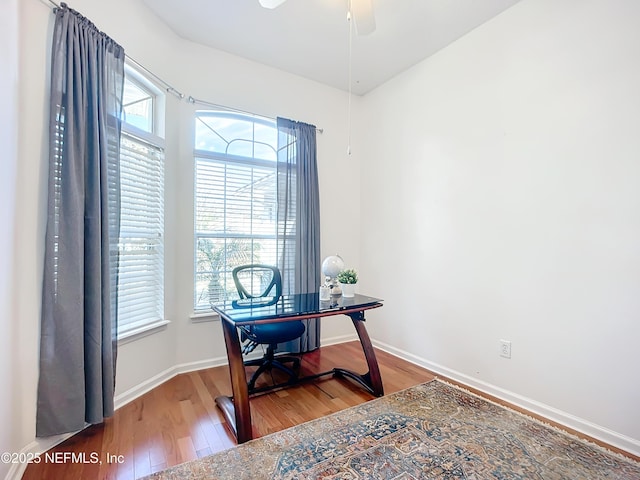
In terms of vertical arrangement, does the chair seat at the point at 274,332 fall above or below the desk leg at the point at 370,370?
above

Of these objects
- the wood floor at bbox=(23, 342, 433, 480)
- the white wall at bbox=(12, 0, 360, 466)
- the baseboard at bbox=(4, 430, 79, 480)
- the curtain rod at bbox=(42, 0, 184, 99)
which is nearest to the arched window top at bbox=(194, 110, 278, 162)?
the white wall at bbox=(12, 0, 360, 466)

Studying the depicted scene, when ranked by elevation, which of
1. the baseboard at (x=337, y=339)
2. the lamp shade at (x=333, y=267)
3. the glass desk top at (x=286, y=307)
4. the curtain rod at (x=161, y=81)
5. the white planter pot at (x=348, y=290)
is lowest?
the baseboard at (x=337, y=339)

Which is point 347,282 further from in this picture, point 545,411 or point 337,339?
point 545,411

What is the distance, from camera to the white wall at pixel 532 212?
1841 millimetres

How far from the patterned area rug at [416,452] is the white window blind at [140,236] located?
1.25 m

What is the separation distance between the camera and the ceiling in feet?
7.80

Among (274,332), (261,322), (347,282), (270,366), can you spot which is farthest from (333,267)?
(270,366)

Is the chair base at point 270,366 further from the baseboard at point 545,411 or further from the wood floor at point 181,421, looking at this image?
the baseboard at point 545,411

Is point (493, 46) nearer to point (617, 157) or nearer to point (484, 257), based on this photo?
point (617, 157)

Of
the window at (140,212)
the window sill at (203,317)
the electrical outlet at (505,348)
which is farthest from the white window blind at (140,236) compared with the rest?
the electrical outlet at (505,348)

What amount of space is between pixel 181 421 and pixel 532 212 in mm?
2823

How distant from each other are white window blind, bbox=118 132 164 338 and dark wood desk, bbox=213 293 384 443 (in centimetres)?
72

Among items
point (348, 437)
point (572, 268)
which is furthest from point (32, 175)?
point (572, 268)

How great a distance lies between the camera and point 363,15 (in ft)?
6.23
